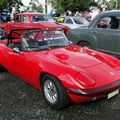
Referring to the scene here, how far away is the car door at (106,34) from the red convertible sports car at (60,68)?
2.00 meters

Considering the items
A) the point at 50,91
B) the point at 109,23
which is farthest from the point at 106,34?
the point at 50,91

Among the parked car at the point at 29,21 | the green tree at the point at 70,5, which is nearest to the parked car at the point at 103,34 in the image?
the parked car at the point at 29,21

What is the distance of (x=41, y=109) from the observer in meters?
4.45

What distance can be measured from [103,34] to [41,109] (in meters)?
3.74

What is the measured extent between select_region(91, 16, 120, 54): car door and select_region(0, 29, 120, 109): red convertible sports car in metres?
2.00

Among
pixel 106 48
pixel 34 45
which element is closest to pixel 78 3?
pixel 106 48

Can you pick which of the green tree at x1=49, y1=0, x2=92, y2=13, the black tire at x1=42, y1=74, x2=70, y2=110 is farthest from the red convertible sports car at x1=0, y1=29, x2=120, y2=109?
the green tree at x1=49, y1=0, x2=92, y2=13

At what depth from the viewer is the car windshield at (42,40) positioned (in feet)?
17.2

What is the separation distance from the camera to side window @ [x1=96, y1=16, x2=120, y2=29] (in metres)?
7.12

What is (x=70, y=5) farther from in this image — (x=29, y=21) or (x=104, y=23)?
(x=104, y=23)

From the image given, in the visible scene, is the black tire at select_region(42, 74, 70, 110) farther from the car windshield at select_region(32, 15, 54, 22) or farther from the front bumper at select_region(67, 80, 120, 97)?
the car windshield at select_region(32, 15, 54, 22)

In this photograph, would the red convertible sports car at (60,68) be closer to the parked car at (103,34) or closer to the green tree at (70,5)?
the parked car at (103,34)

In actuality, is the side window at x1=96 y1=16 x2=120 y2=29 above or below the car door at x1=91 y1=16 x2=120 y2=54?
above

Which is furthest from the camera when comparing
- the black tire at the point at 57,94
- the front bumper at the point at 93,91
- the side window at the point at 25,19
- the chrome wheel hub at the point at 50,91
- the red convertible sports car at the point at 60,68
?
the side window at the point at 25,19
